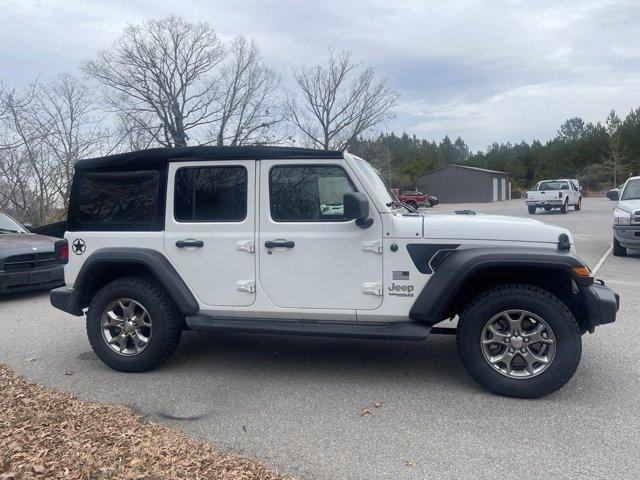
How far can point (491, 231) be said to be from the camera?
13.9ft

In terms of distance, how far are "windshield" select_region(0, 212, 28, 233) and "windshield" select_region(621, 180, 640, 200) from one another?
12553mm

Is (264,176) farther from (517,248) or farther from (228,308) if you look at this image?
(517,248)

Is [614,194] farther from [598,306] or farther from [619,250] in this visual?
[598,306]

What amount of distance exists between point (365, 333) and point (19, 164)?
1635 centimetres

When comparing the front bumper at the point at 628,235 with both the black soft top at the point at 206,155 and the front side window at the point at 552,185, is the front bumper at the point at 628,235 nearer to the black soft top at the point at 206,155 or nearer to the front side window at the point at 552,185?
the black soft top at the point at 206,155

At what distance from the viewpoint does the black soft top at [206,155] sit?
4.59 meters

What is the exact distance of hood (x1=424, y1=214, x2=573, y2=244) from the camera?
418 centimetres

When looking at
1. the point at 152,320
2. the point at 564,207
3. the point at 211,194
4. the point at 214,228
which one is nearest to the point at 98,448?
the point at 152,320

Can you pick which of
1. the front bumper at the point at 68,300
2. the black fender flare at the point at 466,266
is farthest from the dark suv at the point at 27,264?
the black fender flare at the point at 466,266

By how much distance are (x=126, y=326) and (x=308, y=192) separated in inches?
80.7

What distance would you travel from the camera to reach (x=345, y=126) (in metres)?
46.9

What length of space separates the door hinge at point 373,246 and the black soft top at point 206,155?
2.57 ft

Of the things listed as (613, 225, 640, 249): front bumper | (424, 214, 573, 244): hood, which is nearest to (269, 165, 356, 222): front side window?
(424, 214, 573, 244): hood

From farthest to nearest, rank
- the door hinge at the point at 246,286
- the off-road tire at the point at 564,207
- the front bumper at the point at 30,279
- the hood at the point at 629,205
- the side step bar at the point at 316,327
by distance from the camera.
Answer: the off-road tire at the point at 564,207
the hood at the point at 629,205
the front bumper at the point at 30,279
the door hinge at the point at 246,286
the side step bar at the point at 316,327
